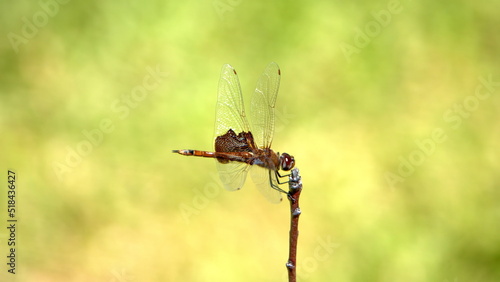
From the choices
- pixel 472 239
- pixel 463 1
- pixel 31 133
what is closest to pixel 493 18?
pixel 463 1

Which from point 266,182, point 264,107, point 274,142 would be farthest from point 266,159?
point 274,142

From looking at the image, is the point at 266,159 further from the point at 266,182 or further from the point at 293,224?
the point at 293,224

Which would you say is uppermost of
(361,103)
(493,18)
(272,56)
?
(493,18)

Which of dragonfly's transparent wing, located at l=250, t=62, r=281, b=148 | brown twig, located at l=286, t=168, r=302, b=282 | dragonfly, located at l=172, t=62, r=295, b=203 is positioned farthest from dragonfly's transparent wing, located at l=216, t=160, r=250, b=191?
brown twig, located at l=286, t=168, r=302, b=282

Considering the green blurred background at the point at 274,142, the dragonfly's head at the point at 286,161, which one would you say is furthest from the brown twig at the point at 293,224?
the green blurred background at the point at 274,142

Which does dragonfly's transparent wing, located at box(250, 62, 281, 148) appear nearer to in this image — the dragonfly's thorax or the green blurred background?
the dragonfly's thorax

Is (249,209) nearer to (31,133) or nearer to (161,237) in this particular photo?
(161,237)
